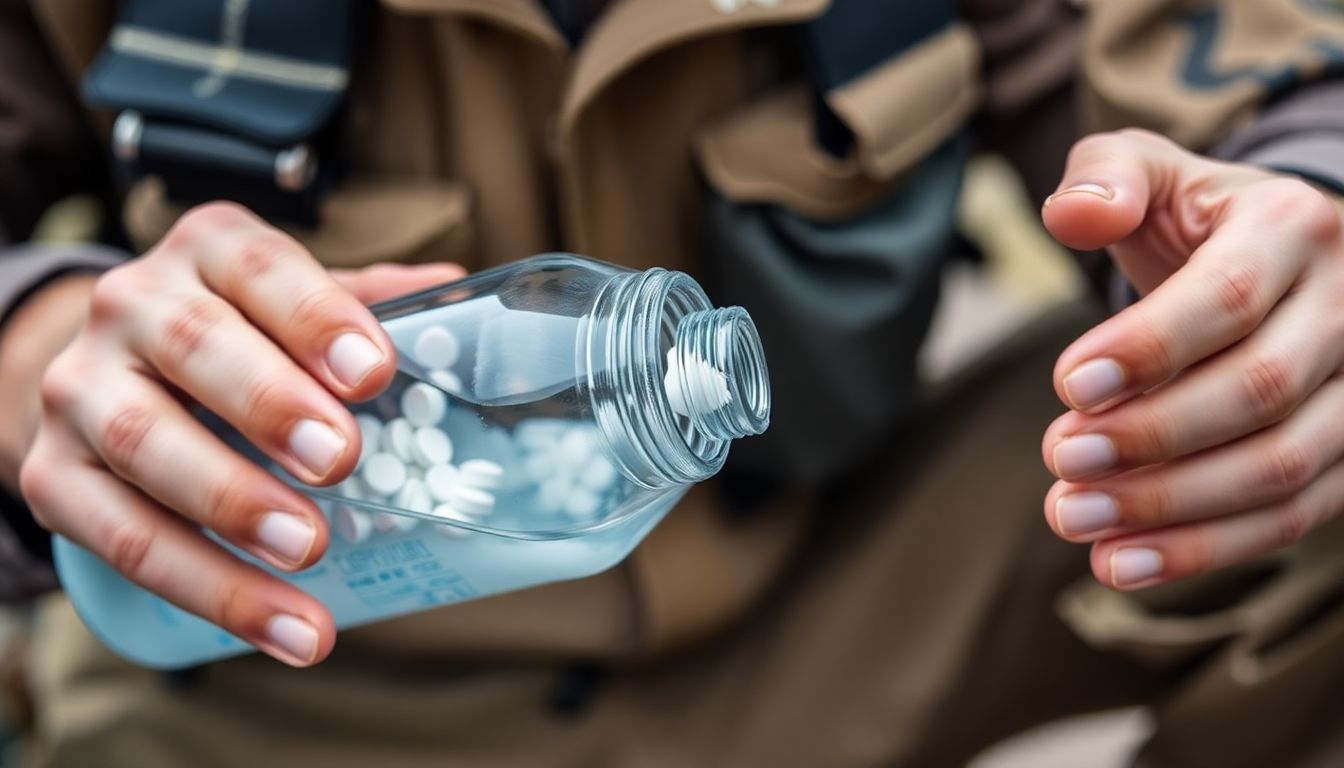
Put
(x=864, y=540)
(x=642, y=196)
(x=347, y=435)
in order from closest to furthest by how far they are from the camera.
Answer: (x=347, y=435)
(x=642, y=196)
(x=864, y=540)

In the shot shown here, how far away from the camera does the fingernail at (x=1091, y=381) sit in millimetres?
415

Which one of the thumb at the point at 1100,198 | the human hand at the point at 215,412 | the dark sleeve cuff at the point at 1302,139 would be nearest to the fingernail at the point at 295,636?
the human hand at the point at 215,412

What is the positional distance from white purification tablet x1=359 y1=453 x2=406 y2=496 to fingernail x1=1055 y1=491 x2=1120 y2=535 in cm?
26

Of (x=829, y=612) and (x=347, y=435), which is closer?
(x=347, y=435)

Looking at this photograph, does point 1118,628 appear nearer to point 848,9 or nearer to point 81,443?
point 848,9

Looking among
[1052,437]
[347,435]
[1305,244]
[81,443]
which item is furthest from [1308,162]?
[81,443]

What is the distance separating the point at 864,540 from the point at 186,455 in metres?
0.46

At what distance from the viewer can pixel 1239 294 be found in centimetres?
44

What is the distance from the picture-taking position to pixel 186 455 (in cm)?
45

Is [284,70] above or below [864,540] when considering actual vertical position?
above

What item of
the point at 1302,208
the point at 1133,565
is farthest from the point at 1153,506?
the point at 1302,208

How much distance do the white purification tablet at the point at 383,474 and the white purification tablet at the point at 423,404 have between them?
2 centimetres

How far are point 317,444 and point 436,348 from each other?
70mm

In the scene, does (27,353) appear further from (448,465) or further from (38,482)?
(448,465)
